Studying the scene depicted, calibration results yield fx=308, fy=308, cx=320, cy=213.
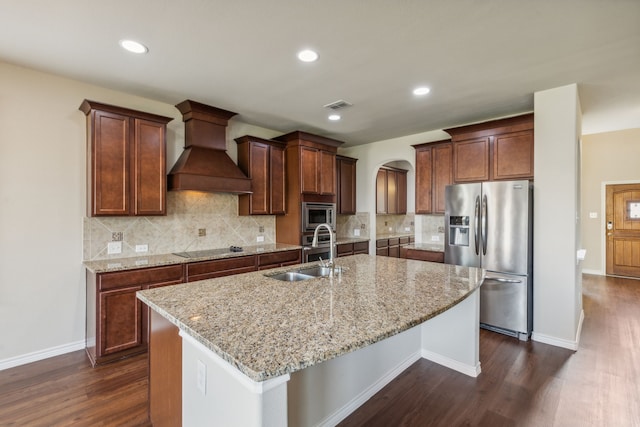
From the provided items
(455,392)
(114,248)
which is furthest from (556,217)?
(114,248)

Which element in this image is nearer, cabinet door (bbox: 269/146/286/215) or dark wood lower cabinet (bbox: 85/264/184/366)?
dark wood lower cabinet (bbox: 85/264/184/366)

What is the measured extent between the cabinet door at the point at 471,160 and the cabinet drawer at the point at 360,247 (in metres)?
1.91

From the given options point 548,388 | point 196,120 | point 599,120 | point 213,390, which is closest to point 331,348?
point 213,390

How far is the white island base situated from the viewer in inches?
41.5

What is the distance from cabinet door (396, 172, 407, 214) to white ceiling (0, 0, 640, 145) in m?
3.30

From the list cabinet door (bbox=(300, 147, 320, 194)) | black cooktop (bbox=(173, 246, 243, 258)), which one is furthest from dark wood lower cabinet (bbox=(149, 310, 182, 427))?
cabinet door (bbox=(300, 147, 320, 194))

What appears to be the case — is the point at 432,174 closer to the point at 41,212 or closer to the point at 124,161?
the point at 124,161

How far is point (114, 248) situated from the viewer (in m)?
3.27

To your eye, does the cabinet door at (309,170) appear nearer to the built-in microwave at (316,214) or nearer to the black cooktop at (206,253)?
the built-in microwave at (316,214)

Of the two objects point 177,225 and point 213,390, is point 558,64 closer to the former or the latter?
point 213,390

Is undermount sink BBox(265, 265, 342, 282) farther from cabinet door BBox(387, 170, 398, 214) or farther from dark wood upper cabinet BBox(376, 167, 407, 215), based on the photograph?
cabinet door BBox(387, 170, 398, 214)

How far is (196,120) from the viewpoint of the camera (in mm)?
3686

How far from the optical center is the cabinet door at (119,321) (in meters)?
2.75

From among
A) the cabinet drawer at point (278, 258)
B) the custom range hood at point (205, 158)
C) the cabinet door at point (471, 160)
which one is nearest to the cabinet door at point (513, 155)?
the cabinet door at point (471, 160)
